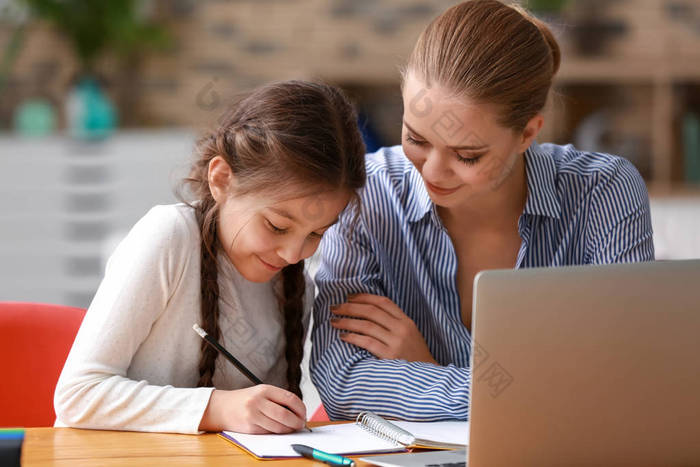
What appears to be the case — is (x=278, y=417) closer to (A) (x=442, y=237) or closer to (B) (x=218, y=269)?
(B) (x=218, y=269)

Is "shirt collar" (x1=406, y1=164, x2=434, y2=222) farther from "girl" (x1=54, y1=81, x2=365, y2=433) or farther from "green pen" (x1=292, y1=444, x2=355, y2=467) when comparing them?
"green pen" (x1=292, y1=444, x2=355, y2=467)

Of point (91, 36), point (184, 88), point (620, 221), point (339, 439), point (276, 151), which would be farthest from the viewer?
point (184, 88)

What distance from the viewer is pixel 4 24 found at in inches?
185

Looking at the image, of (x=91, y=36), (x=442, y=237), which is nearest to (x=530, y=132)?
(x=442, y=237)

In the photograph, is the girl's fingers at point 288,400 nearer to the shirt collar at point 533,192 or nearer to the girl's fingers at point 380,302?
the girl's fingers at point 380,302

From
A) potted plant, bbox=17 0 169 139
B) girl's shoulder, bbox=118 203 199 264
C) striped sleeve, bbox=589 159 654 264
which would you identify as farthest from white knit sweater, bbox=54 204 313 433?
potted plant, bbox=17 0 169 139

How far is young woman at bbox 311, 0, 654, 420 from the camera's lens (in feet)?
4.93

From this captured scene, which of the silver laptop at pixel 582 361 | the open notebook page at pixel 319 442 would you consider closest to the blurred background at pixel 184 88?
the open notebook page at pixel 319 442

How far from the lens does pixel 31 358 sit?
1602 millimetres

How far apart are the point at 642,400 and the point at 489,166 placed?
597mm

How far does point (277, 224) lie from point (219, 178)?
0.14 meters

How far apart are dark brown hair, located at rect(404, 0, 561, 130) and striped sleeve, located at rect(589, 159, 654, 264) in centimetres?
21

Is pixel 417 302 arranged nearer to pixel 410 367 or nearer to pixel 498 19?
pixel 410 367

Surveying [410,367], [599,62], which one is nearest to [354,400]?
[410,367]
